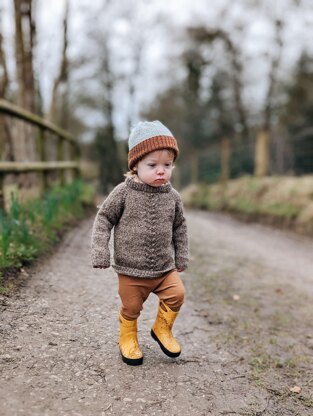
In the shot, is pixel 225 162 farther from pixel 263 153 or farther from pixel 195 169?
pixel 195 169

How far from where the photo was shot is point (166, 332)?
107 inches

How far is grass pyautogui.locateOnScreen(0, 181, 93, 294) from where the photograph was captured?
3268mm

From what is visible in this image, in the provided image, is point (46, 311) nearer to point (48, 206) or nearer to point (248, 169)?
point (48, 206)

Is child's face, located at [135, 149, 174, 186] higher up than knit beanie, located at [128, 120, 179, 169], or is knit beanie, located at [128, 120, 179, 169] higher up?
knit beanie, located at [128, 120, 179, 169]

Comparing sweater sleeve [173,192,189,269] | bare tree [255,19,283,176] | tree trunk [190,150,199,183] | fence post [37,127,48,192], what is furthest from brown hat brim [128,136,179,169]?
tree trunk [190,150,199,183]

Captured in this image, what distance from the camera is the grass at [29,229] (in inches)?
129

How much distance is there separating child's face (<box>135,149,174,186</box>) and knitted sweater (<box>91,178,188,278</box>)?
0.07 metres

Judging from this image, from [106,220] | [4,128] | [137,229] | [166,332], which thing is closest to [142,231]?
[137,229]

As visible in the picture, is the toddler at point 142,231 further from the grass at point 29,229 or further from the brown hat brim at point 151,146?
the grass at point 29,229

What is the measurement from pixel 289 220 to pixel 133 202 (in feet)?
23.6

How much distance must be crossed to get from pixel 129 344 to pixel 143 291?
0.31 m

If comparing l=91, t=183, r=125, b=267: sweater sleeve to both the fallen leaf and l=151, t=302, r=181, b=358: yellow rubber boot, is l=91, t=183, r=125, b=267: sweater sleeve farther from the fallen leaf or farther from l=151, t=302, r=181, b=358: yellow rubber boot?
the fallen leaf

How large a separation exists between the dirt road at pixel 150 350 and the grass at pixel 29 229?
5.8 inches

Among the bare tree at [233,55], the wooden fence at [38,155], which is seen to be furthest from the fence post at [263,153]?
the wooden fence at [38,155]
